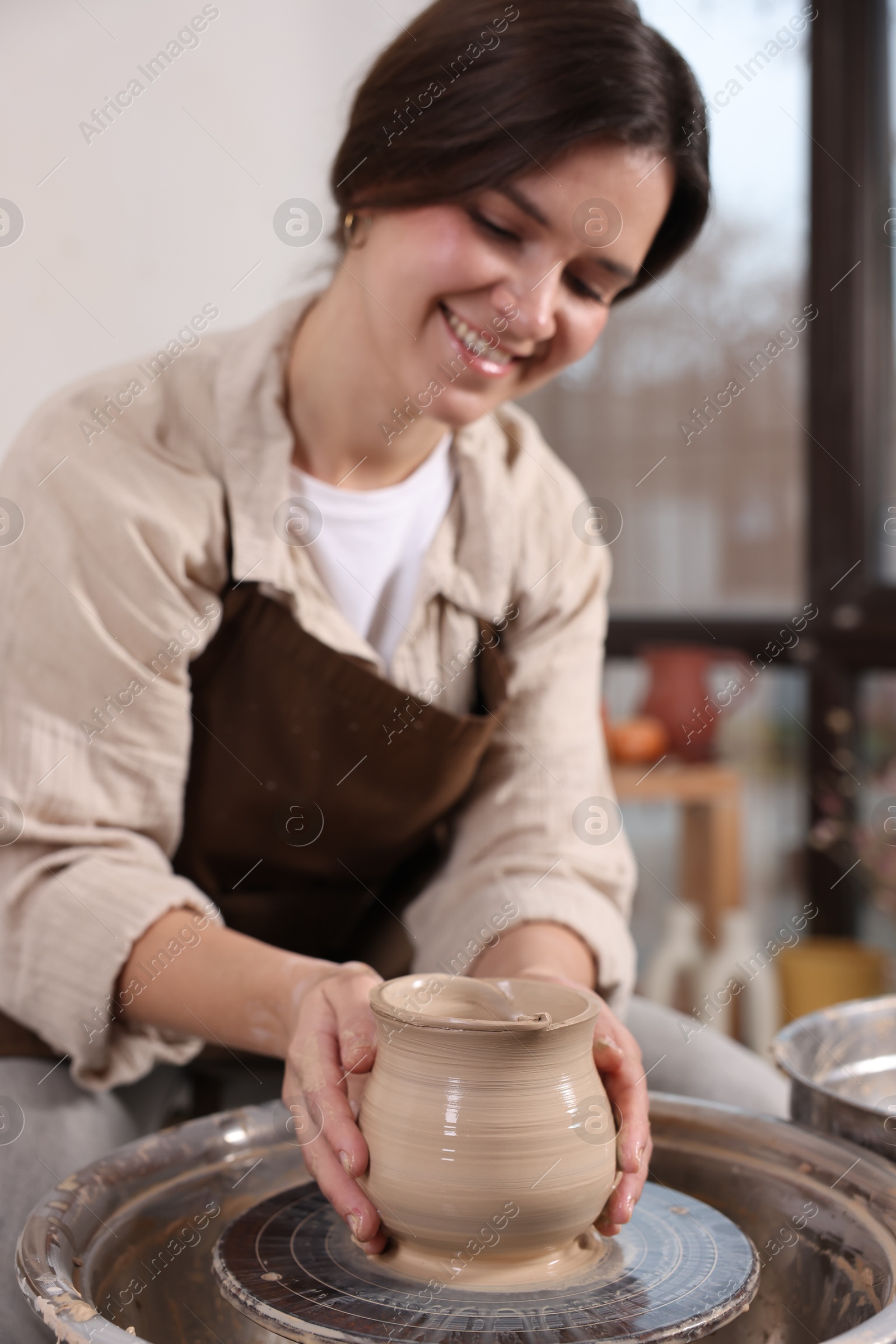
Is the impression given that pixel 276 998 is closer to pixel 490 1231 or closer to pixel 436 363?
pixel 490 1231

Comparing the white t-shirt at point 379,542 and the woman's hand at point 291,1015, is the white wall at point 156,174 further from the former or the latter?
the woman's hand at point 291,1015

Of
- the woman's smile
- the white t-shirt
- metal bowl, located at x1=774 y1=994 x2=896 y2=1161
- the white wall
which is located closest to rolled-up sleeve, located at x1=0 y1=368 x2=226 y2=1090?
the white t-shirt

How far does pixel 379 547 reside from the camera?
1049 mm

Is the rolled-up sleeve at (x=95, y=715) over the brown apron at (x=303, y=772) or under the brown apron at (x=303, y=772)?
over

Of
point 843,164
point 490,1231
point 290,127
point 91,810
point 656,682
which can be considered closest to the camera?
point 490,1231

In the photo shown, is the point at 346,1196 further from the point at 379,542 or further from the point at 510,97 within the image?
the point at 510,97

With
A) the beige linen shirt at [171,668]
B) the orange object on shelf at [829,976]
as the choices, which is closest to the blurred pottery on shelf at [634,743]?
the orange object on shelf at [829,976]

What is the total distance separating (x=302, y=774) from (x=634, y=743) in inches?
56.8

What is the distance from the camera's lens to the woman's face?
0.86 m

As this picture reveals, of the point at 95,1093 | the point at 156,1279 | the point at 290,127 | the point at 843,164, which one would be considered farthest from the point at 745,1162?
the point at 843,164

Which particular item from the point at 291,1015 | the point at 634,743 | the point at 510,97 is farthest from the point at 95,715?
the point at 634,743

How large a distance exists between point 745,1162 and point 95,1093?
1.61 ft

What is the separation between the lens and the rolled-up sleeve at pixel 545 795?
3.22ft

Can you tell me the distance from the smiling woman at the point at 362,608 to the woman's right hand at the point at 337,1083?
10mm
